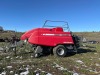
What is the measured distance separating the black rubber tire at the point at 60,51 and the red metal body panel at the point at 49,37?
1.03 feet

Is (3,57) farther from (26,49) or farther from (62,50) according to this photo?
(62,50)

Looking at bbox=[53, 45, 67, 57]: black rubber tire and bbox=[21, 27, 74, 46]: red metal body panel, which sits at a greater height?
bbox=[21, 27, 74, 46]: red metal body panel

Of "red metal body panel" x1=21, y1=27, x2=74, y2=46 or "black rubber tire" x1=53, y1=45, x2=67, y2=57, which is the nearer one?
"red metal body panel" x1=21, y1=27, x2=74, y2=46

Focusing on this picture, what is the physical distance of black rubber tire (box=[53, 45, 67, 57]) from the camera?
44.9 ft

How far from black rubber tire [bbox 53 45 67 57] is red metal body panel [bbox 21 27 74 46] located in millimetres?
314

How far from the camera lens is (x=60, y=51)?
13.9 m

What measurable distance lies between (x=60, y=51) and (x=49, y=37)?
4.26 ft

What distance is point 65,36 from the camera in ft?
46.3

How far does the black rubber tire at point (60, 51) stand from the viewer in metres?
13.7

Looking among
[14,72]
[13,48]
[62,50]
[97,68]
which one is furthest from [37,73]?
[13,48]

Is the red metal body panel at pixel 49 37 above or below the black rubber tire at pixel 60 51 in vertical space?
above

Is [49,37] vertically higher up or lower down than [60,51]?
higher up

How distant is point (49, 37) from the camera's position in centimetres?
1373

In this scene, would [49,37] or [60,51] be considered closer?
[49,37]
